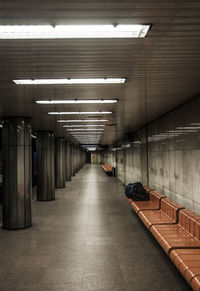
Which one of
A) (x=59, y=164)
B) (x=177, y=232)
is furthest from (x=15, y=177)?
(x=59, y=164)

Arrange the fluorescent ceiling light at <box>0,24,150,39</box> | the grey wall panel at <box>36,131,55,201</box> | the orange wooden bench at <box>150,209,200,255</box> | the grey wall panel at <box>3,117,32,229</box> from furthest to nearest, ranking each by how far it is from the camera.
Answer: the grey wall panel at <box>36,131,55,201</box> < the grey wall panel at <box>3,117,32,229</box> < the orange wooden bench at <box>150,209,200,255</box> < the fluorescent ceiling light at <box>0,24,150,39</box>

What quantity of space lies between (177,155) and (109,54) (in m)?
5.49

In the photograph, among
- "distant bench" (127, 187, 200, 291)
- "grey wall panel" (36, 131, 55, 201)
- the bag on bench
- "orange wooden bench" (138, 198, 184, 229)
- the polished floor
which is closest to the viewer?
"distant bench" (127, 187, 200, 291)

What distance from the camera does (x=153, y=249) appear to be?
6.05m

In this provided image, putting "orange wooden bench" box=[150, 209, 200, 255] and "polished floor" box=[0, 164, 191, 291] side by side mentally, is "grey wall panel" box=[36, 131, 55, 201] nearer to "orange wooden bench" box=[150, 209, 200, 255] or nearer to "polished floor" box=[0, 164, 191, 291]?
"polished floor" box=[0, 164, 191, 291]

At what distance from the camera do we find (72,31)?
10.0ft

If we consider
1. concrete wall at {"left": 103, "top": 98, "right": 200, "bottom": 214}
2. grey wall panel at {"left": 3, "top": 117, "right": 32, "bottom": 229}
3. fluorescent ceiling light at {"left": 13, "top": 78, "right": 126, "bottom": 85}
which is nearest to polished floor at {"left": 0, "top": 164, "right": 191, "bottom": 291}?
grey wall panel at {"left": 3, "top": 117, "right": 32, "bottom": 229}

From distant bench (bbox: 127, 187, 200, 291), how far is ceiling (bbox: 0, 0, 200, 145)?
2.92 metres

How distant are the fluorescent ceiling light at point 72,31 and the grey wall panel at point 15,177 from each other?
550cm

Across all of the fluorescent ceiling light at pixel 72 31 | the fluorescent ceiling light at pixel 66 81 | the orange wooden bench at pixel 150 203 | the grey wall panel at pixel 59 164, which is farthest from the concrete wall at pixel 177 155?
the grey wall panel at pixel 59 164

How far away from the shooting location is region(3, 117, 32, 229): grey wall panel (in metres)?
8.17

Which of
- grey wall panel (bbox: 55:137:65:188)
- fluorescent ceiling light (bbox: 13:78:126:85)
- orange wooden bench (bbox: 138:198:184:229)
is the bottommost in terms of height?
orange wooden bench (bbox: 138:198:184:229)

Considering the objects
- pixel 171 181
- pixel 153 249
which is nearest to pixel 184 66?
pixel 153 249

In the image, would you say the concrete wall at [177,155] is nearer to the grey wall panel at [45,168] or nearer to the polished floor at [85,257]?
the polished floor at [85,257]
